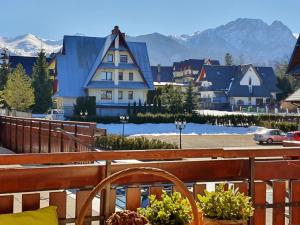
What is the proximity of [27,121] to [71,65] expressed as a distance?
35802 millimetres

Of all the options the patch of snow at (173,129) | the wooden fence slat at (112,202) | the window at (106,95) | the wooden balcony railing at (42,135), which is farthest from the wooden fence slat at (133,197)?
the window at (106,95)

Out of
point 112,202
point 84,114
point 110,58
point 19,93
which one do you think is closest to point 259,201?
point 112,202

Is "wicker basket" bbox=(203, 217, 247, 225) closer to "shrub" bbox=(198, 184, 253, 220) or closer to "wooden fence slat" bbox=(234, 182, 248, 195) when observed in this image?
"shrub" bbox=(198, 184, 253, 220)

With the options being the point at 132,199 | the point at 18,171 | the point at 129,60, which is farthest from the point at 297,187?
the point at 129,60

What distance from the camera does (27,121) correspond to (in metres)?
18.8

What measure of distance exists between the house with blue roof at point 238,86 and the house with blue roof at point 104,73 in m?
27.1

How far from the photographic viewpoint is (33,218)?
3.13 meters

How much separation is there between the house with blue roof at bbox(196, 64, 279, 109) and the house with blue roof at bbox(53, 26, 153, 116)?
2711 centimetres

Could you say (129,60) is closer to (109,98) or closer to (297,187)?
(109,98)

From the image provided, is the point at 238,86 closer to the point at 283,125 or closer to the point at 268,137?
the point at 283,125

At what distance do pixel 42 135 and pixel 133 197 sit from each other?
46.1ft

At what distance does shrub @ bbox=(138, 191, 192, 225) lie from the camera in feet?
10.0

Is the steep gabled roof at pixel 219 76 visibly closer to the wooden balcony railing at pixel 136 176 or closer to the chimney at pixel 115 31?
the chimney at pixel 115 31

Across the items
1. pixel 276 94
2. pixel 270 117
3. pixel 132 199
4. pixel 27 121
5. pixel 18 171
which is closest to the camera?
pixel 18 171
